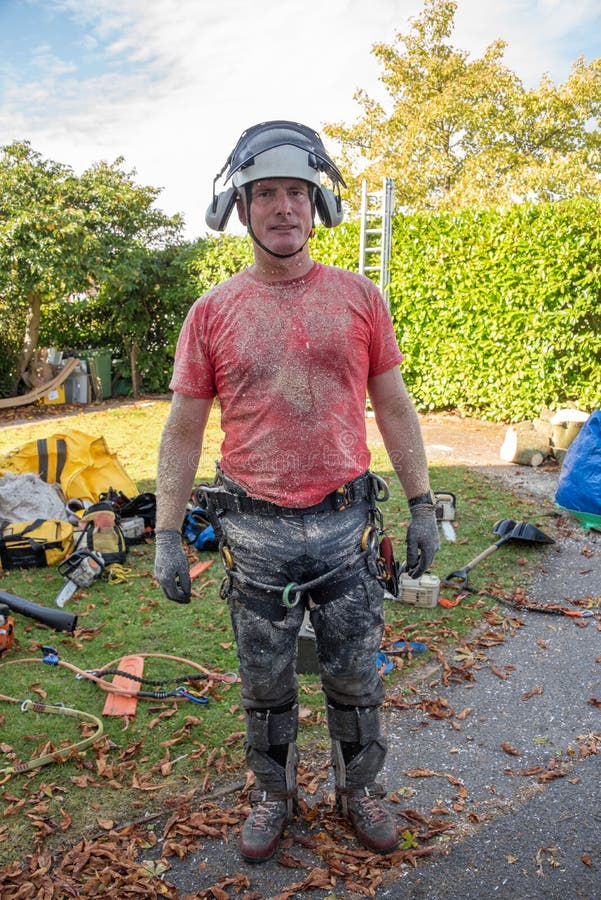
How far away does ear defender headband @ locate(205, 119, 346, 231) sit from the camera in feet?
9.31

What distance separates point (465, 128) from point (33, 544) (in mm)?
22789

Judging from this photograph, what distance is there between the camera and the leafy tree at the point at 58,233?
1366 centimetres

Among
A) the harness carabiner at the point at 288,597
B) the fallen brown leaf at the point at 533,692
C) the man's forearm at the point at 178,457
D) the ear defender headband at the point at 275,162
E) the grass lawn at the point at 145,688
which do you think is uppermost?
the ear defender headband at the point at 275,162

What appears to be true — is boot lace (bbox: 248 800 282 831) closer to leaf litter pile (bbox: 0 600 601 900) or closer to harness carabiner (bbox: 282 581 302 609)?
leaf litter pile (bbox: 0 600 601 900)

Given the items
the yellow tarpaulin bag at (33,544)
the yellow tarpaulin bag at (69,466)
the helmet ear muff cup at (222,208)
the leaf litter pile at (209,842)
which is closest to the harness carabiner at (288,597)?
the leaf litter pile at (209,842)

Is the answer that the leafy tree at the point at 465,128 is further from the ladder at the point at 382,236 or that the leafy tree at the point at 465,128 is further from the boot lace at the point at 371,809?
the boot lace at the point at 371,809

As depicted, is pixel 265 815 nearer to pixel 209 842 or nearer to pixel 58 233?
pixel 209 842

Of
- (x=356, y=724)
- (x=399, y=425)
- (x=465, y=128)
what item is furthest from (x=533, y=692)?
(x=465, y=128)

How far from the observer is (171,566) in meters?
3.07

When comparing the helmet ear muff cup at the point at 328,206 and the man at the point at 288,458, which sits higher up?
the helmet ear muff cup at the point at 328,206

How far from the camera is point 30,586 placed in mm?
6180

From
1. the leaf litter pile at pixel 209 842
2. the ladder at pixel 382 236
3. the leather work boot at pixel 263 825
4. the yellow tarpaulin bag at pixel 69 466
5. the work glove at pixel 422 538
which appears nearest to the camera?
the leaf litter pile at pixel 209 842

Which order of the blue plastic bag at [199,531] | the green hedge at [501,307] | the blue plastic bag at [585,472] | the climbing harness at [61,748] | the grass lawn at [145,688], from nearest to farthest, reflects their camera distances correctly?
the grass lawn at [145,688], the climbing harness at [61,748], the blue plastic bag at [199,531], the blue plastic bag at [585,472], the green hedge at [501,307]

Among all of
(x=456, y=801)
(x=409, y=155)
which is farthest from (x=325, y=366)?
(x=409, y=155)
